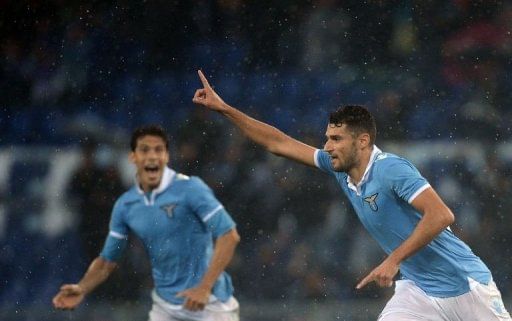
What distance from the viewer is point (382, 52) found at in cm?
990

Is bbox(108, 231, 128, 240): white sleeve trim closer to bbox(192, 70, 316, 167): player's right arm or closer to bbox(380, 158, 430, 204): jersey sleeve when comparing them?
bbox(192, 70, 316, 167): player's right arm

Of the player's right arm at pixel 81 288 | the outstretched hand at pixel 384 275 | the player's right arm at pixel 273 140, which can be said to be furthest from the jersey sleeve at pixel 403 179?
the player's right arm at pixel 81 288

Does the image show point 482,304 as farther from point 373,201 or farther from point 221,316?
point 221,316

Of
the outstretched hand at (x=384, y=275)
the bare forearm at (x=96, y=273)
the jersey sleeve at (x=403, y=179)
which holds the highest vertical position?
the jersey sleeve at (x=403, y=179)

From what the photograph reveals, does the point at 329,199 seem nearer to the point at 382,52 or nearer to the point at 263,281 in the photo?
the point at 263,281

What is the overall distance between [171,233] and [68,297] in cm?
75

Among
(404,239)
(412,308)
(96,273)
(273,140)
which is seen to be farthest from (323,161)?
(96,273)

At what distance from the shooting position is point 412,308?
4879 millimetres

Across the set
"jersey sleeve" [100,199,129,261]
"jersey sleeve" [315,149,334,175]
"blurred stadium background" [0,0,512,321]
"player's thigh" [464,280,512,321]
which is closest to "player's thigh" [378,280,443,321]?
"player's thigh" [464,280,512,321]

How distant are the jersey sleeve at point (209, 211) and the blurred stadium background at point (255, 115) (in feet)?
9.63

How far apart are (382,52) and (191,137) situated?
1.93m

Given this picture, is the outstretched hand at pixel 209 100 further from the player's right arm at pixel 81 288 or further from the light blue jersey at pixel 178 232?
the player's right arm at pixel 81 288

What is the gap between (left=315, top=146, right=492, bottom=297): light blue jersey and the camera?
4727mm

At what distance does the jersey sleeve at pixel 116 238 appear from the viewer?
6.22 m
